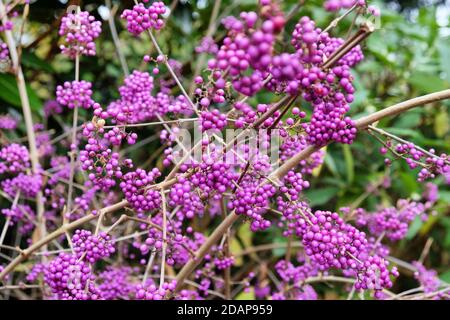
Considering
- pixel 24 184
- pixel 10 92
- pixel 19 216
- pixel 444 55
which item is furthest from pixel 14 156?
pixel 444 55

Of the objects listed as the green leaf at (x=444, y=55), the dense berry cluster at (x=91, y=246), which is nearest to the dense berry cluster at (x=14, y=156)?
the dense berry cluster at (x=91, y=246)

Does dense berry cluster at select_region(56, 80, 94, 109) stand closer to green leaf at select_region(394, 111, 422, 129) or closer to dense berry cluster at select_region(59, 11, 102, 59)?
dense berry cluster at select_region(59, 11, 102, 59)

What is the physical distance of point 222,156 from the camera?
0.88 metres

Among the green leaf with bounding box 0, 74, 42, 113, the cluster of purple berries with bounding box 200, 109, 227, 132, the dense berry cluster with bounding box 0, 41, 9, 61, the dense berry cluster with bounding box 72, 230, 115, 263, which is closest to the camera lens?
the cluster of purple berries with bounding box 200, 109, 227, 132

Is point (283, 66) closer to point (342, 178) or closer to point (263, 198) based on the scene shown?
point (263, 198)

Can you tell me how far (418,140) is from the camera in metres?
2.00

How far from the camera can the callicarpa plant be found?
0.80m

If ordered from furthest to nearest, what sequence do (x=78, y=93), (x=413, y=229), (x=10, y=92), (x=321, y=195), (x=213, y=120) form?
(x=321, y=195) → (x=413, y=229) → (x=10, y=92) → (x=78, y=93) → (x=213, y=120)

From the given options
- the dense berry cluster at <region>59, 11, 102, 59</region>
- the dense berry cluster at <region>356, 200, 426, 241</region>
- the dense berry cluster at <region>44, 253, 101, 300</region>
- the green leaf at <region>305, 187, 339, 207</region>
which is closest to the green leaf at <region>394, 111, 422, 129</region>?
the green leaf at <region>305, 187, 339, 207</region>

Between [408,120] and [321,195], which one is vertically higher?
[408,120]

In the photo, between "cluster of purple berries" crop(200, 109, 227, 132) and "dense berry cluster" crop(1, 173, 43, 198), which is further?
"dense berry cluster" crop(1, 173, 43, 198)

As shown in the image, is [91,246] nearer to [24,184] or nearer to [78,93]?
[78,93]
